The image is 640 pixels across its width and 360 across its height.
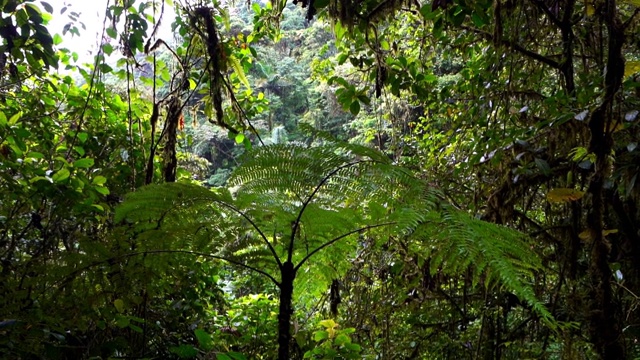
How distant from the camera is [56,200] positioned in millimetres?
2117

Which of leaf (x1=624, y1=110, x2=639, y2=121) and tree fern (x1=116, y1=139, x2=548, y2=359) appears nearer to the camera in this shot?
tree fern (x1=116, y1=139, x2=548, y2=359)

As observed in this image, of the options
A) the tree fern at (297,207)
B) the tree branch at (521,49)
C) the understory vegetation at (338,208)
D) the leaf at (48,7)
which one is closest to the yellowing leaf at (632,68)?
the understory vegetation at (338,208)

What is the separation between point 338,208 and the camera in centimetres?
142

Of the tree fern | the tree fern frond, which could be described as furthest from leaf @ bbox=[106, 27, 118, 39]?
the tree fern frond

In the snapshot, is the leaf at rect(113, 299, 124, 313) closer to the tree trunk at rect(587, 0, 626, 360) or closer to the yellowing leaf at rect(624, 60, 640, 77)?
the tree trunk at rect(587, 0, 626, 360)

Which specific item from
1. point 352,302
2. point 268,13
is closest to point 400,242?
point 352,302

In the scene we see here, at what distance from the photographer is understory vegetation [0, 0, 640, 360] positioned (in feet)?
4.41

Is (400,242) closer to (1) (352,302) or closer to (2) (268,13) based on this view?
(1) (352,302)

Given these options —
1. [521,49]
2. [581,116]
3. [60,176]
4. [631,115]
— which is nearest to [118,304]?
[60,176]

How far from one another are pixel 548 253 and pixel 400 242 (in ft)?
2.85

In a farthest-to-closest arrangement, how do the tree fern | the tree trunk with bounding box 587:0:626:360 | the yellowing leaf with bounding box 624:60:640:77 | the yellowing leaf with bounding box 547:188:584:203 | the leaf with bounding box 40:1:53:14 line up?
the leaf with bounding box 40:1:53:14 → the yellowing leaf with bounding box 624:60:640:77 → the yellowing leaf with bounding box 547:188:584:203 → the tree trunk with bounding box 587:0:626:360 → the tree fern

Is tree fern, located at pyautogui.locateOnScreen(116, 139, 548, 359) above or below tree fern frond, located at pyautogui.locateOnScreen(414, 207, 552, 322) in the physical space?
above

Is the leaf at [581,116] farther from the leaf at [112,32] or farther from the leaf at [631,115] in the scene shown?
the leaf at [112,32]

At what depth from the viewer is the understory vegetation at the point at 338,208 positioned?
1.34 m
